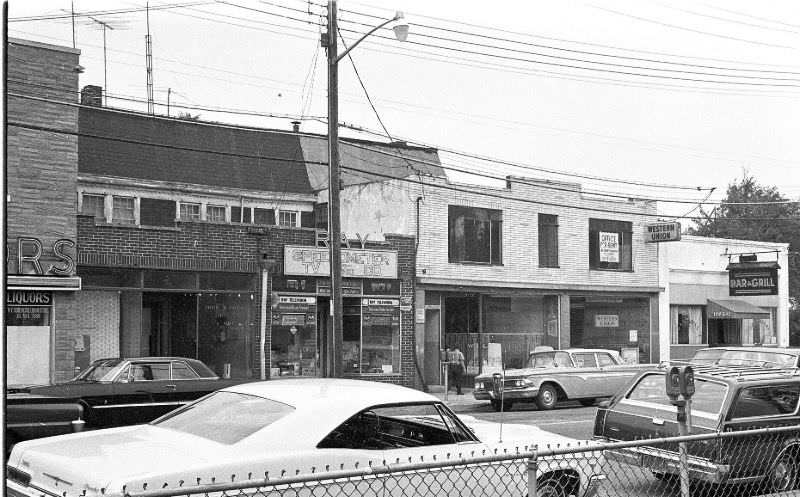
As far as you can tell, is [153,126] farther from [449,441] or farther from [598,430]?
[449,441]

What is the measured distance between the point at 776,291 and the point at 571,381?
1584 centimetres

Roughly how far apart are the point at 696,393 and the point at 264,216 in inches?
712

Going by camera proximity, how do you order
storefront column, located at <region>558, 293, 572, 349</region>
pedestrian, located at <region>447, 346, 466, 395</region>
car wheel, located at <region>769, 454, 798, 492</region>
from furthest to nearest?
storefront column, located at <region>558, 293, 572, 349</region>, pedestrian, located at <region>447, 346, 466, 395</region>, car wheel, located at <region>769, 454, 798, 492</region>

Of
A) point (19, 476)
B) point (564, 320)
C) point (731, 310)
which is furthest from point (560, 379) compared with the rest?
point (19, 476)

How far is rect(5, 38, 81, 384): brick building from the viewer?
2012cm

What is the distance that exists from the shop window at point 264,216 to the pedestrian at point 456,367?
6476mm

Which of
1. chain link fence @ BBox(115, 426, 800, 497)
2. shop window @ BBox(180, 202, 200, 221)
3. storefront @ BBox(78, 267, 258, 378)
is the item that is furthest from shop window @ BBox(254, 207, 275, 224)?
chain link fence @ BBox(115, 426, 800, 497)

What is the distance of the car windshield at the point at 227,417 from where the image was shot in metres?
6.44

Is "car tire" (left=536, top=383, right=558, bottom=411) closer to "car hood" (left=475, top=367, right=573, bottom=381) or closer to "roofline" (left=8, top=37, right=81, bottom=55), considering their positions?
"car hood" (left=475, top=367, right=573, bottom=381)

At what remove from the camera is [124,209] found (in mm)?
24266

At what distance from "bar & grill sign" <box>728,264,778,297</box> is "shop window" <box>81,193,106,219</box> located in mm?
24159

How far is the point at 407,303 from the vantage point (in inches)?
1062

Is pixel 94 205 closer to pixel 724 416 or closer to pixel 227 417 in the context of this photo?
pixel 724 416

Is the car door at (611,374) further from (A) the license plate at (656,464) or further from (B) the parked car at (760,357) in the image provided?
(A) the license plate at (656,464)
